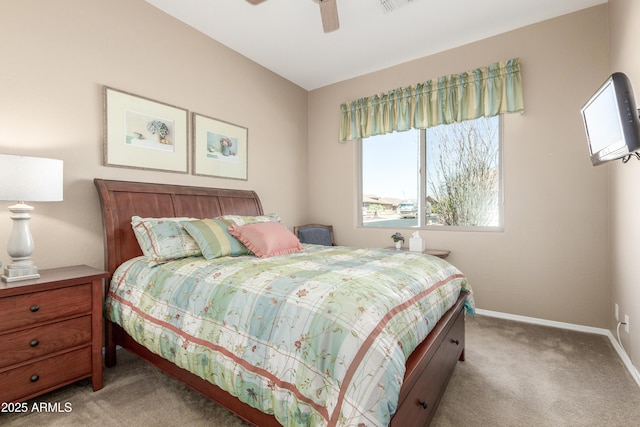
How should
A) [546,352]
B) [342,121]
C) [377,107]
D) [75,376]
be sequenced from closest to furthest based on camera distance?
[75,376]
[546,352]
[377,107]
[342,121]

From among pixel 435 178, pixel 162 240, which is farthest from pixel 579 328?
pixel 162 240

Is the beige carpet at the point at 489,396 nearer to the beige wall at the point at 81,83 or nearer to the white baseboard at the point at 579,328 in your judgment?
the white baseboard at the point at 579,328

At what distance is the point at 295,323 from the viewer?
1.27m

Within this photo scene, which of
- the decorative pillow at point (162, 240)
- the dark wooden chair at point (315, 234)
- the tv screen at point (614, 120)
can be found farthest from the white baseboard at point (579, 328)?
the decorative pillow at point (162, 240)

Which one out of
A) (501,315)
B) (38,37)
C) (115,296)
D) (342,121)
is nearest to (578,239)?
(501,315)

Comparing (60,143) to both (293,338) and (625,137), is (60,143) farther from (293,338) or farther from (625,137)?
(625,137)

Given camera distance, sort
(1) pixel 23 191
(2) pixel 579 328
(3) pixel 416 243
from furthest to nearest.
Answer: (3) pixel 416 243
(2) pixel 579 328
(1) pixel 23 191

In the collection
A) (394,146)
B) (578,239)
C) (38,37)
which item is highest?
(38,37)

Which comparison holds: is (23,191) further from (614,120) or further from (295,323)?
(614,120)

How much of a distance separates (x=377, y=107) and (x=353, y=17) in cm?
123

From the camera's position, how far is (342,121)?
14.1 feet

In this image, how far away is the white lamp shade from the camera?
1.64 m

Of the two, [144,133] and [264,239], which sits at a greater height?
[144,133]

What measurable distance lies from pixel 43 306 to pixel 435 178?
373cm
